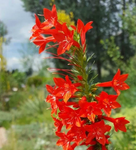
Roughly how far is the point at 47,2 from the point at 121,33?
4.54 meters

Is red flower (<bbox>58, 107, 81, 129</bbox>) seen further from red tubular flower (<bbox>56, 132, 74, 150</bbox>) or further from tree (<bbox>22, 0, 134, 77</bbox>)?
tree (<bbox>22, 0, 134, 77</bbox>)

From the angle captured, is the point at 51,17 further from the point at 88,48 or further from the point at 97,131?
the point at 88,48

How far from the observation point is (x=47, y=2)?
1130 centimetres

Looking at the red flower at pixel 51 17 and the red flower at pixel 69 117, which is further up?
the red flower at pixel 51 17

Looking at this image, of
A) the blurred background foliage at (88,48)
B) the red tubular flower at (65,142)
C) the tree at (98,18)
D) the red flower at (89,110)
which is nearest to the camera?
the red flower at (89,110)

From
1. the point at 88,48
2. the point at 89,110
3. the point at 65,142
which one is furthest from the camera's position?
the point at 88,48

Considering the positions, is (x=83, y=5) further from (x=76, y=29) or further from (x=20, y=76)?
(x=76, y=29)

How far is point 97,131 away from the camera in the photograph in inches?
42.4

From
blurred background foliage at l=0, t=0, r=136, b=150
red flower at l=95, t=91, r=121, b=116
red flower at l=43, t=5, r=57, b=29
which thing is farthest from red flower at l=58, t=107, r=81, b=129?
blurred background foliage at l=0, t=0, r=136, b=150

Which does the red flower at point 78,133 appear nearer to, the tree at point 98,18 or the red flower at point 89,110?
the red flower at point 89,110

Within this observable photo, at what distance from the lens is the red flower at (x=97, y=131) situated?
108cm

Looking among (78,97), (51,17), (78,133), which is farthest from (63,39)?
(78,133)

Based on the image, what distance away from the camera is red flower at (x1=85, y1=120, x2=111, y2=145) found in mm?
1076

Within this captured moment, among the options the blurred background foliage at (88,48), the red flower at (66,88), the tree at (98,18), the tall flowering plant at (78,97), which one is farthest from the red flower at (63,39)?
the tree at (98,18)
